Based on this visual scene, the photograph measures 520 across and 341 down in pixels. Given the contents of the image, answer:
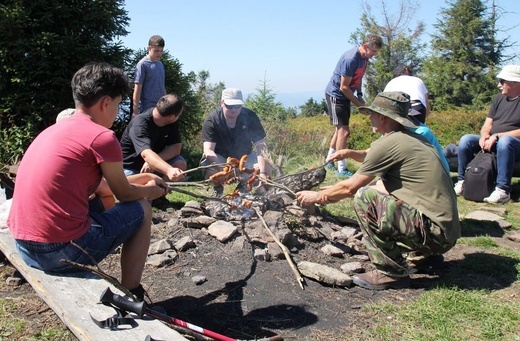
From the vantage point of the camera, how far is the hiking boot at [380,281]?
11.5ft

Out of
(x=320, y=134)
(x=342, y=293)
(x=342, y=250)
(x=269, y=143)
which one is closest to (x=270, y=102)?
(x=320, y=134)

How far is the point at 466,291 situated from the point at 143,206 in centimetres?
233

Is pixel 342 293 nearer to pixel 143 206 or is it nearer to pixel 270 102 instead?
pixel 143 206

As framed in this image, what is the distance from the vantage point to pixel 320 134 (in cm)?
996

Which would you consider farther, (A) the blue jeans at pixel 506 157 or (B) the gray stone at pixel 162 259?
(A) the blue jeans at pixel 506 157

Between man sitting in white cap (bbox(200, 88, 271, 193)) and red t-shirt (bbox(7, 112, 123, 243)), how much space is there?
302 centimetres

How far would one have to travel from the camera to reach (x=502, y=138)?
20.3ft

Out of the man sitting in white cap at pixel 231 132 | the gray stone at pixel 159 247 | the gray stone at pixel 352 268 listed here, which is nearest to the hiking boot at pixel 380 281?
the gray stone at pixel 352 268

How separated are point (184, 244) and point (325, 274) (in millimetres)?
1198

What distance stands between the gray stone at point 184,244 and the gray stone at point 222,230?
0.21 meters

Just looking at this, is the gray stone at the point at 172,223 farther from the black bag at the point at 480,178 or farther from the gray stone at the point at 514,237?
the black bag at the point at 480,178

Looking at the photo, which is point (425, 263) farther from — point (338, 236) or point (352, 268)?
point (338, 236)

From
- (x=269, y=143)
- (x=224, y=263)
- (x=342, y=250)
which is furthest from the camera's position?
(x=269, y=143)

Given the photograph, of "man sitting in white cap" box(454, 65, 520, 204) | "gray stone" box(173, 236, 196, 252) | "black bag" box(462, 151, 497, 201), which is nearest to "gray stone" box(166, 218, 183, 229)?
"gray stone" box(173, 236, 196, 252)
